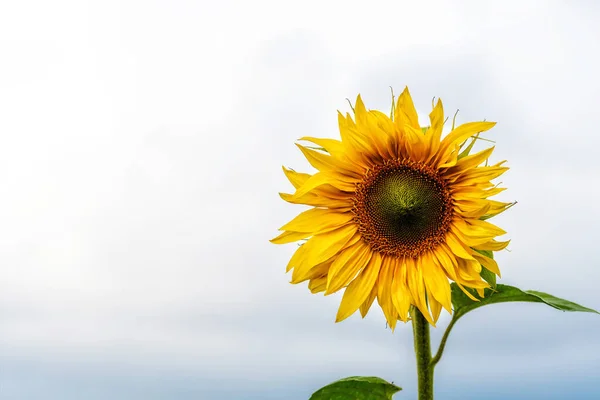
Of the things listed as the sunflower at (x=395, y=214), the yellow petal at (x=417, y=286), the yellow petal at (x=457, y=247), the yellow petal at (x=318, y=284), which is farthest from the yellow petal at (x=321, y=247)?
the yellow petal at (x=457, y=247)

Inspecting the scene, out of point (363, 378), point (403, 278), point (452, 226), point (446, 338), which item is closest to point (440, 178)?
point (452, 226)

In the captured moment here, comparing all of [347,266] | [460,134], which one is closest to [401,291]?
[347,266]

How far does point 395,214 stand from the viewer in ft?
13.9

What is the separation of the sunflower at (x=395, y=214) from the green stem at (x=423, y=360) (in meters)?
0.11

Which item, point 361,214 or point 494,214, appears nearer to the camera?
point 494,214

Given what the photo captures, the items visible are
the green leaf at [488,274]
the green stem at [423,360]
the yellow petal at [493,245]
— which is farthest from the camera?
the green stem at [423,360]

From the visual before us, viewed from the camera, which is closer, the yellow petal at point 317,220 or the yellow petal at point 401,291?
the yellow petal at point 401,291

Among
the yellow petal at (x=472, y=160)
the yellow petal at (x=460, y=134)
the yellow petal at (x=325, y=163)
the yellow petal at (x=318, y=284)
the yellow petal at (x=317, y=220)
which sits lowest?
the yellow petal at (x=318, y=284)

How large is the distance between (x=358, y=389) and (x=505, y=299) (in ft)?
2.82

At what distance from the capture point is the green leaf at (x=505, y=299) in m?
3.97

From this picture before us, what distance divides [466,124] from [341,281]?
0.99 m

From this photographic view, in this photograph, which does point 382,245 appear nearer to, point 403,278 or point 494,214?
point 403,278

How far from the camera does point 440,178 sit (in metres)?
4.10

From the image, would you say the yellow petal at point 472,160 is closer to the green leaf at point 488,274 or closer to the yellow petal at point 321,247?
the green leaf at point 488,274
